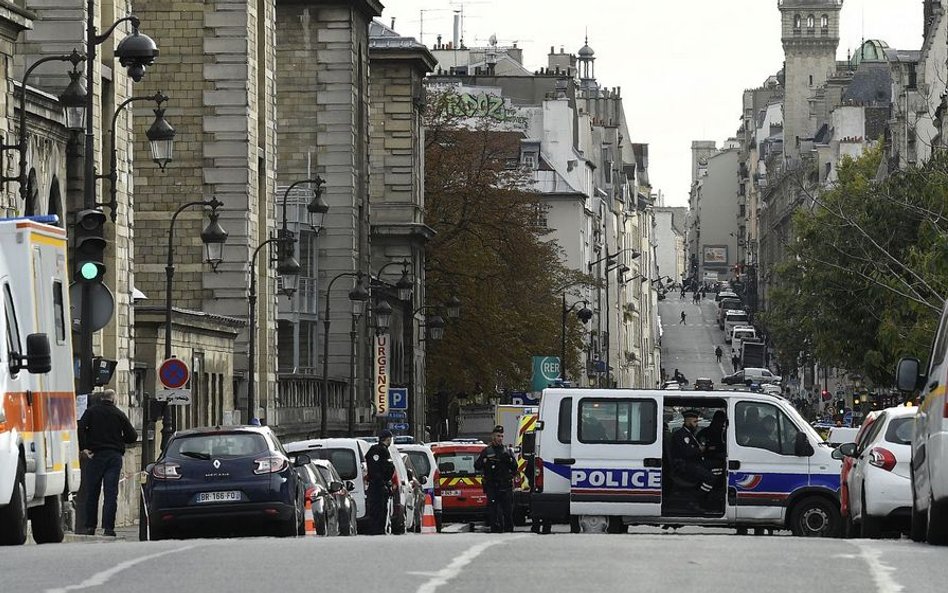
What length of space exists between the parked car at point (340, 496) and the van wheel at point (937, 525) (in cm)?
1142

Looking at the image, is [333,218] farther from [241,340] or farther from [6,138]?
[6,138]

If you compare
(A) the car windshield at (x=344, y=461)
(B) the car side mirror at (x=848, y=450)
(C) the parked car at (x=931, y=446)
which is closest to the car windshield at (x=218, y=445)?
(B) the car side mirror at (x=848, y=450)

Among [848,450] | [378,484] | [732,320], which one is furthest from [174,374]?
[732,320]

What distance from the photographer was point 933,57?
4107 inches

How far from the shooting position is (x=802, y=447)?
96.1 feet

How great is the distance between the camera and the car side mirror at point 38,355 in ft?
64.2

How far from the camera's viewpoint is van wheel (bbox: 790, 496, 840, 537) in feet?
95.7

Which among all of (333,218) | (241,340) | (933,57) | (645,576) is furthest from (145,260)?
(933,57)

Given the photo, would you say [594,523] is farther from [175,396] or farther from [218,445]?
[175,396]

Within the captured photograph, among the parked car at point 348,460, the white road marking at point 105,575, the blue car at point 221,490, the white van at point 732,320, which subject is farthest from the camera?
the white van at point 732,320

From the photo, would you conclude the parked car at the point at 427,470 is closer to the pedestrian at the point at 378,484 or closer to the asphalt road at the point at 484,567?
the pedestrian at the point at 378,484

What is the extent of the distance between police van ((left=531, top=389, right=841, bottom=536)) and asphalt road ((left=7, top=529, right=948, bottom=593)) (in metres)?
10.9

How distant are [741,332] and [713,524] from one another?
149 metres

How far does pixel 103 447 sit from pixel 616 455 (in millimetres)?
6197
